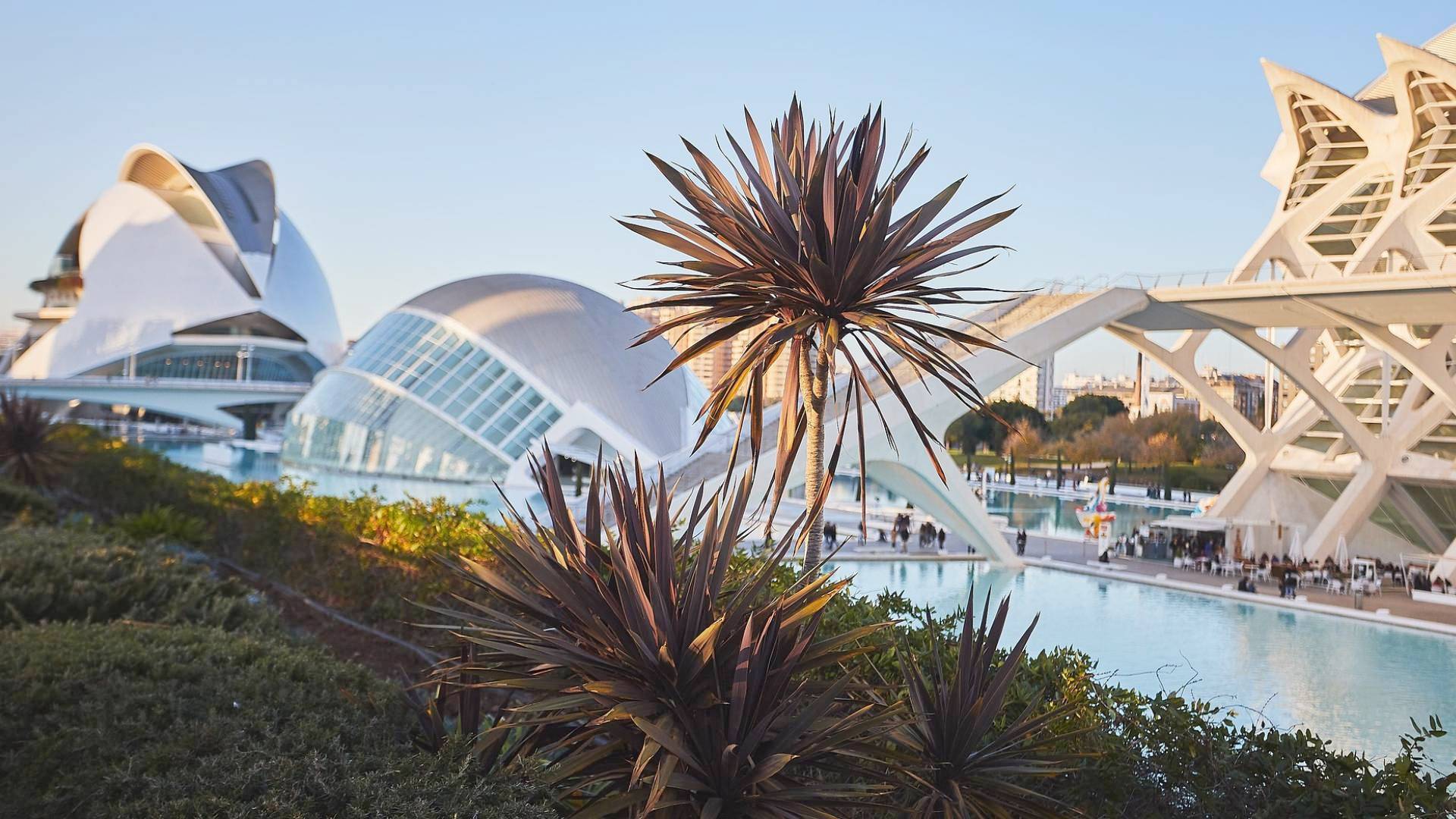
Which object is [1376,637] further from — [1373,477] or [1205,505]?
[1205,505]

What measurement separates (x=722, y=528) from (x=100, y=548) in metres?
6.47

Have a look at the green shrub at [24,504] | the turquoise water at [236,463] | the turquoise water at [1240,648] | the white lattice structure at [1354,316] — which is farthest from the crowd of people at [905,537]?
the green shrub at [24,504]

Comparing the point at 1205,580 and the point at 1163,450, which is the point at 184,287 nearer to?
the point at 1163,450

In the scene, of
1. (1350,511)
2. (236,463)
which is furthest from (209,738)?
(236,463)

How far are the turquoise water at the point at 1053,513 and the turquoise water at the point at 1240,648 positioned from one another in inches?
303

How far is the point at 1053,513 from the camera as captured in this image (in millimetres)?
34562

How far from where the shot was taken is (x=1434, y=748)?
30.3 ft

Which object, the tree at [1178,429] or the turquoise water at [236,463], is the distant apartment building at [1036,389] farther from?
the turquoise water at [236,463]

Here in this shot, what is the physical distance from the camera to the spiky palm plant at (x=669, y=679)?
353cm

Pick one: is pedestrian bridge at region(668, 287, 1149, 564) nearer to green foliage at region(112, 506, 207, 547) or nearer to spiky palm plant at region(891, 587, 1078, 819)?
green foliage at region(112, 506, 207, 547)

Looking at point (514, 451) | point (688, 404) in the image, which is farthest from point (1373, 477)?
point (514, 451)

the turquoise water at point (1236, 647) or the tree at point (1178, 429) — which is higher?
the tree at point (1178, 429)

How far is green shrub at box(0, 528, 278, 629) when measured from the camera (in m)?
7.16

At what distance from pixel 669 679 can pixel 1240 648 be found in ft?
40.8
